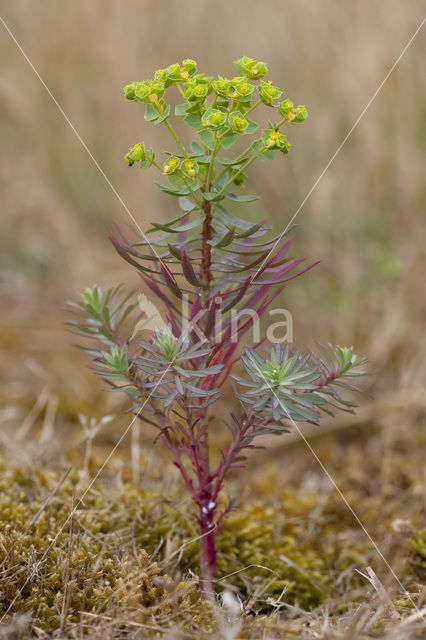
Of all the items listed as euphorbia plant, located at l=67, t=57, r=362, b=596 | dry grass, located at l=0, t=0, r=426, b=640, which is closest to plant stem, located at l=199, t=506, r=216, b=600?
euphorbia plant, located at l=67, t=57, r=362, b=596

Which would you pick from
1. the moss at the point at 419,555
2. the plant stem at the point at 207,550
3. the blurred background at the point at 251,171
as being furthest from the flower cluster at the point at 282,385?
the blurred background at the point at 251,171

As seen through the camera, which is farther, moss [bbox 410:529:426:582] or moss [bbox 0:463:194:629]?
moss [bbox 410:529:426:582]

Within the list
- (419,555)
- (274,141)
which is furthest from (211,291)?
(419,555)

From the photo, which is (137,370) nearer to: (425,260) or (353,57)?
(425,260)

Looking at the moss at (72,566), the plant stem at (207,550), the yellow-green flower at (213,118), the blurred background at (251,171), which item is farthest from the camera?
the blurred background at (251,171)

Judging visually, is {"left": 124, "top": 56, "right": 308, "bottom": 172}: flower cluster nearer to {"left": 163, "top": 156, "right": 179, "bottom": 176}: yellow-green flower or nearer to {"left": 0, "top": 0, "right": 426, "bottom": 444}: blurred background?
{"left": 163, "top": 156, "right": 179, "bottom": 176}: yellow-green flower

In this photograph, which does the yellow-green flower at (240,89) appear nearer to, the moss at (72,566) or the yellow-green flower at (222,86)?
the yellow-green flower at (222,86)

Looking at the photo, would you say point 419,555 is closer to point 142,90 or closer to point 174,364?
point 174,364

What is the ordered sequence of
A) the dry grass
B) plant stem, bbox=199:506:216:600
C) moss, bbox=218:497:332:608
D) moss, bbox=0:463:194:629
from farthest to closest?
the dry grass
moss, bbox=218:497:332:608
plant stem, bbox=199:506:216:600
moss, bbox=0:463:194:629

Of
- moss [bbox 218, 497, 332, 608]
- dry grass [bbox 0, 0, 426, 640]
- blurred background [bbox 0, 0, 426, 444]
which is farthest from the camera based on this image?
blurred background [bbox 0, 0, 426, 444]

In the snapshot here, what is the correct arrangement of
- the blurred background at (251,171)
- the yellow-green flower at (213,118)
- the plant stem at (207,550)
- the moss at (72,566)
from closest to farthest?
the yellow-green flower at (213,118) → the moss at (72,566) → the plant stem at (207,550) → the blurred background at (251,171)
